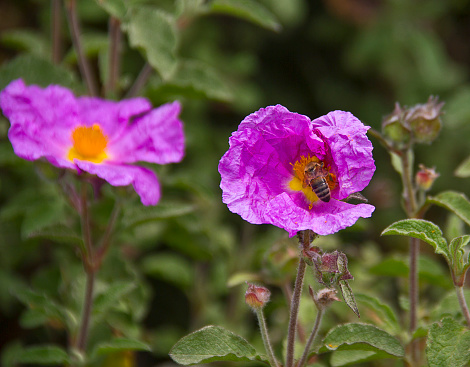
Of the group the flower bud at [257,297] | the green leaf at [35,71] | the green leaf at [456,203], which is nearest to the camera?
the flower bud at [257,297]

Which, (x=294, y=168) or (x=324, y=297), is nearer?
(x=324, y=297)

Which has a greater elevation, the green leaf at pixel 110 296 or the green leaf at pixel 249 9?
the green leaf at pixel 249 9

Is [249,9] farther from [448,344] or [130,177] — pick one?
[448,344]

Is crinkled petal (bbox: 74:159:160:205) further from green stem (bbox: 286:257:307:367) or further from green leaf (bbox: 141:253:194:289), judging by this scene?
green leaf (bbox: 141:253:194:289)

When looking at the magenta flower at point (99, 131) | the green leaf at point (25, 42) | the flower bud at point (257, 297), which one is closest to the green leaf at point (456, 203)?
the flower bud at point (257, 297)

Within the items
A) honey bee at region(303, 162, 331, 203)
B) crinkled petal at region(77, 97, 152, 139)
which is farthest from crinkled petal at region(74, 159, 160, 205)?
honey bee at region(303, 162, 331, 203)

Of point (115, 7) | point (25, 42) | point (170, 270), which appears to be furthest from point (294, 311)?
point (25, 42)

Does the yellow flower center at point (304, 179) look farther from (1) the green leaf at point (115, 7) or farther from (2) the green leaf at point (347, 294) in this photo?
(1) the green leaf at point (115, 7)
